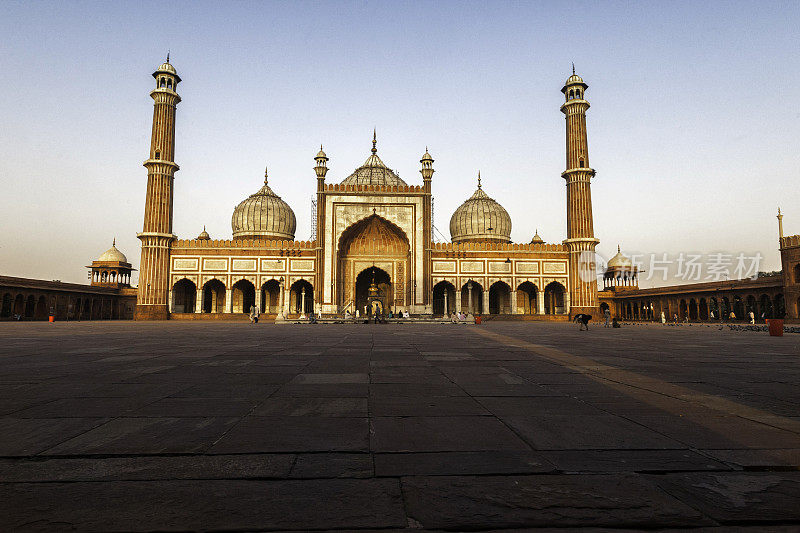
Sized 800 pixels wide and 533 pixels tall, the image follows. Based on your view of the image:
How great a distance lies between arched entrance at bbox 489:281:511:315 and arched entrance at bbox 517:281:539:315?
1.57 meters

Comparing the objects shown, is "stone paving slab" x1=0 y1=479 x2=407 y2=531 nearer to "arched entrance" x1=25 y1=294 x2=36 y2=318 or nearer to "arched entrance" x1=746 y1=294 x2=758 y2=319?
"arched entrance" x1=746 y1=294 x2=758 y2=319

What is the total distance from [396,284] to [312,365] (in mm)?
30826

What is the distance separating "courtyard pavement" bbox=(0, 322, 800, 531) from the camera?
1.43 metres

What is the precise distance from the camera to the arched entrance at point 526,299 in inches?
1606

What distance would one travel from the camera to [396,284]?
36406 millimetres

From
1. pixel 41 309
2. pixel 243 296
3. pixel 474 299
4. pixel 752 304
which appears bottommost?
pixel 41 309

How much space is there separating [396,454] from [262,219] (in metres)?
41.9

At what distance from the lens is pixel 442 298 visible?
130ft

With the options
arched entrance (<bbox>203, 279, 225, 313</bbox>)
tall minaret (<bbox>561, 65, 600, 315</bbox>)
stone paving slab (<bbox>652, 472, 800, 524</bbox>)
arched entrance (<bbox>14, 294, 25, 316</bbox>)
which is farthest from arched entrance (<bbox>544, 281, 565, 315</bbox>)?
arched entrance (<bbox>14, 294, 25, 316</bbox>)

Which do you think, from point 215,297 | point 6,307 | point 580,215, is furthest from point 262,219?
point 580,215

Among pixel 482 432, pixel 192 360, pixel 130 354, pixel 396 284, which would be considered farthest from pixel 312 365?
pixel 396 284

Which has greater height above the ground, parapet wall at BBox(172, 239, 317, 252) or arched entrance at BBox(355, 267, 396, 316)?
parapet wall at BBox(172, 239, 317, 252)

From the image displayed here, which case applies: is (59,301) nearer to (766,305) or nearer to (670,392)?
(670,392)

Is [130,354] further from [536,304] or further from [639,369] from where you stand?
[536,304]
